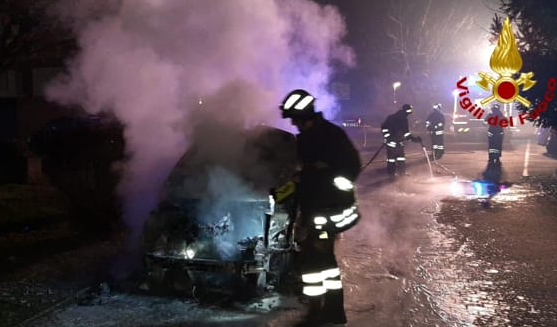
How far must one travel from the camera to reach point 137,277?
5.38 metres

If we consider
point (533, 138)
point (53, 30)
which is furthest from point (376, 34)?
point (53, 30)

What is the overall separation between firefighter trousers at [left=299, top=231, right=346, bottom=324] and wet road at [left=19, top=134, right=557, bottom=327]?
0.63 ft

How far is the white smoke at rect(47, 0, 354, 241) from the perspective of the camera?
645 centimetres

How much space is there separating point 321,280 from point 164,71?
3664mm

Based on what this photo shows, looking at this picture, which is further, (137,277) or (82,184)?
(82,184)

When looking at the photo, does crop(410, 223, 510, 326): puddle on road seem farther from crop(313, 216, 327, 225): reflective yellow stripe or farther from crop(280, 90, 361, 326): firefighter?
crop(313, 216, 327, 225): reflective yellow stripe

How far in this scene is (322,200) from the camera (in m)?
4.41

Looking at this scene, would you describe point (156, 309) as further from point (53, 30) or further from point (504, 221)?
point (53, 30)

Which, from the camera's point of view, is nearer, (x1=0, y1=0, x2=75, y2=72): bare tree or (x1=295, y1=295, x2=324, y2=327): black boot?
(x1=295, y1=295, x2=324, y2=327): black boot

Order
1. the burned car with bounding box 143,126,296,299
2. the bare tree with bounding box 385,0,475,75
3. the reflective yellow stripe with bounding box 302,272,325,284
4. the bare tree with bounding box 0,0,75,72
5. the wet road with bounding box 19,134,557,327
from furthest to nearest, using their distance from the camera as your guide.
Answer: the bare tree with bounding box 385,0,475,75 → the bare tree with bounding box 0,0,75,72 → the burned car with bounding box 143,126,296,299 → the wet road with bounding box 19,134,557,327 → the reflective yellow stripe with bounding box 302,272,325,284

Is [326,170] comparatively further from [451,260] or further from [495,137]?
[495,137]

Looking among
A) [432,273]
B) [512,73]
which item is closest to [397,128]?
[512,73]

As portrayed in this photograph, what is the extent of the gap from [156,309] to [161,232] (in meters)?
0.73

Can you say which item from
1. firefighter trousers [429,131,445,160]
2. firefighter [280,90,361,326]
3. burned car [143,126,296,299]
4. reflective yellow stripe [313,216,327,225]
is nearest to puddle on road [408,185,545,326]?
firefighter [280,90,361,326]
